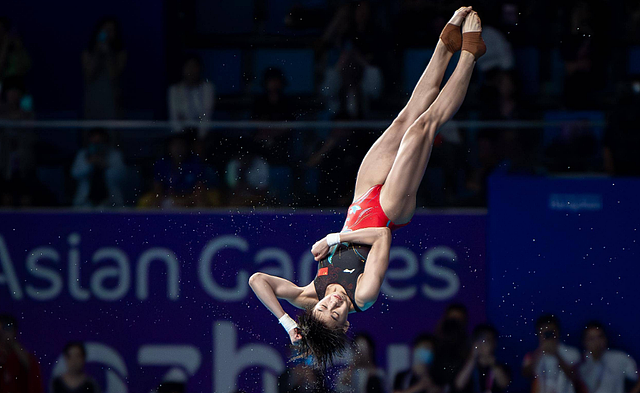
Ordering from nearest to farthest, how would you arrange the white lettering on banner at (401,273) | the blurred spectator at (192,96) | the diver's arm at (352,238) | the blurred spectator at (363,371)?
the diver's arm at (352,238)
the blurred spectator at (363,371)
the white lettering on banner at (401,273)
the blurred spectator at (192,96)

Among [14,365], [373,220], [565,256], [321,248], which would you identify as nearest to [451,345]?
[565,256]

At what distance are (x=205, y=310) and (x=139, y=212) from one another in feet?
3.98

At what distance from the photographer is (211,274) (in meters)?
9.95

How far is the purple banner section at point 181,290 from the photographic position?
9.87m

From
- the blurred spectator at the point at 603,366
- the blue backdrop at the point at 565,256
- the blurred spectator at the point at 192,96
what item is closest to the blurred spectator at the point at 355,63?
the blurred spectator at the point at 192,96

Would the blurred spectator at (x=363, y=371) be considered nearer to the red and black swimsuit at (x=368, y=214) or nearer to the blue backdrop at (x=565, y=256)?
the blue backdrop at (x=565, y=256)

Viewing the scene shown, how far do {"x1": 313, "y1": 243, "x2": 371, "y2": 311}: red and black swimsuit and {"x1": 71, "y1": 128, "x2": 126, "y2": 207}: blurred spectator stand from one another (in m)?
3.13

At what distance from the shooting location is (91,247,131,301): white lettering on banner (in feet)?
32.7

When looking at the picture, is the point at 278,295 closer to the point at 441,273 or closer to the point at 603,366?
the point at 441,273

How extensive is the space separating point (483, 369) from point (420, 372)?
24.1 inches

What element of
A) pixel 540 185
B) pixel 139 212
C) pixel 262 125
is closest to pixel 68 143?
pixel 139 212

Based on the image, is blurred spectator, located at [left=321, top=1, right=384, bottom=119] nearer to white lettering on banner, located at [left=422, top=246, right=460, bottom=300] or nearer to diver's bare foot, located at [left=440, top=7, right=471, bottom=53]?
white lettering on banner, located at [left=422, top=246, right=460, bottom=300]

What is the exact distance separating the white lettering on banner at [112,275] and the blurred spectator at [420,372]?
2945 mm

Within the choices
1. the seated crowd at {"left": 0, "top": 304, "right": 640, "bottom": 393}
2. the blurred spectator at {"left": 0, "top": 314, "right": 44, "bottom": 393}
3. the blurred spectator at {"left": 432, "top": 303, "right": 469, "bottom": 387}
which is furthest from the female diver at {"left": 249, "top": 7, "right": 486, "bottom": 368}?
the blurred spectator at {"left": 0, "top": 314, "right": 44, "bottom": 393}
